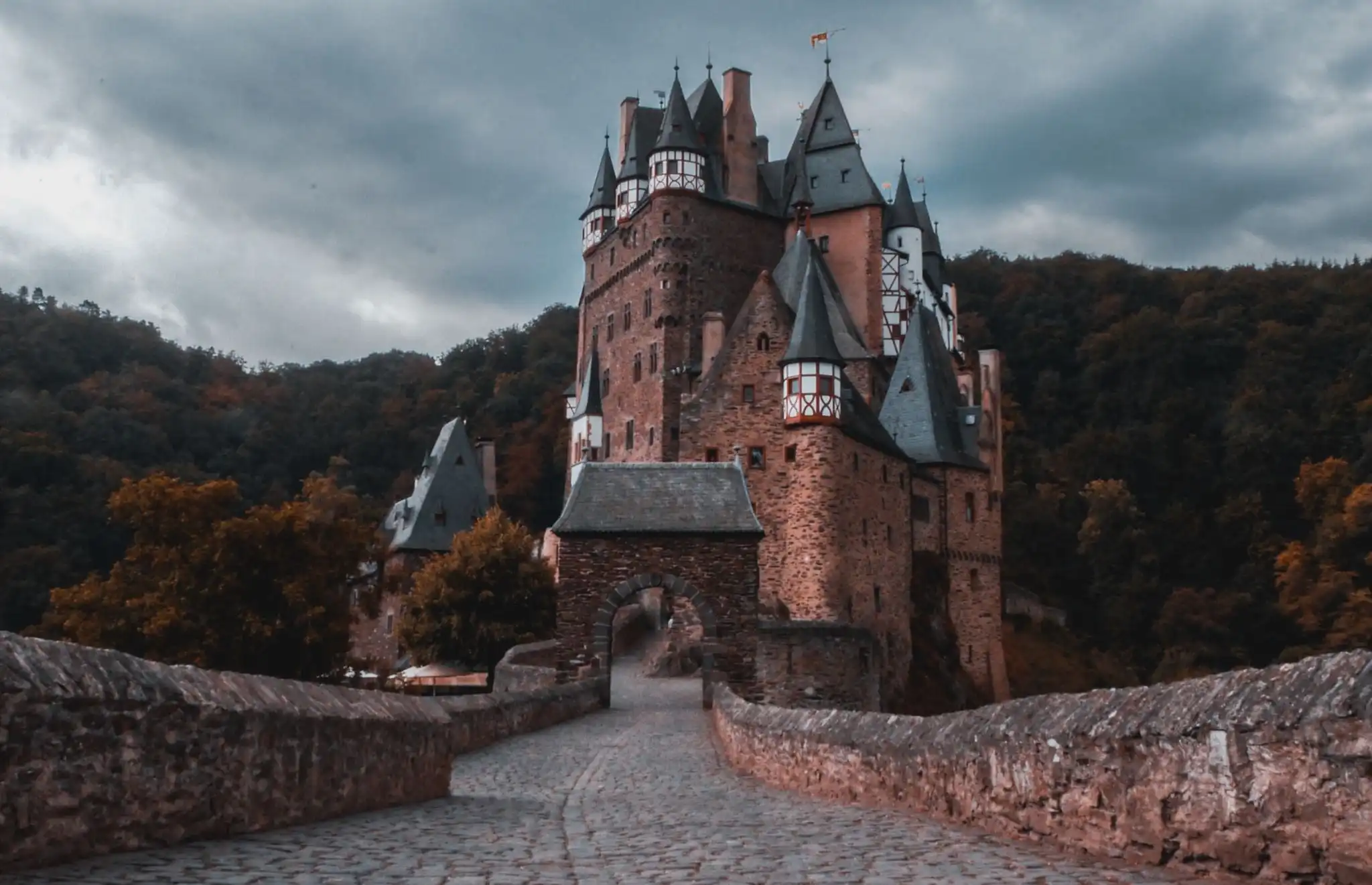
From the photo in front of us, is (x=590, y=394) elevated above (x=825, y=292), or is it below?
below

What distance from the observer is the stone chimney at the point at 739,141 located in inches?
2493

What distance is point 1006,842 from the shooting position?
712cm

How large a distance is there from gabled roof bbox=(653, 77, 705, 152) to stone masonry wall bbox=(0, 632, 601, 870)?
53.7 meters

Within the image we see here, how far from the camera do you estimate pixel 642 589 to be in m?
28.2

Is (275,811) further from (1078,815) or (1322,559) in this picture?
(1322,559)

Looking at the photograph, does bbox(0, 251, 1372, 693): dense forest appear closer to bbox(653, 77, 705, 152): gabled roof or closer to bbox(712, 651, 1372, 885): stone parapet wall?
bbox(653, 77, 705, 152): gabled roof

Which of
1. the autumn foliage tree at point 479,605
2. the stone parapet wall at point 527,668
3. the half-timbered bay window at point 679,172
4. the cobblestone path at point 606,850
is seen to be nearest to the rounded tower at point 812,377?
the autumn foliage tree at point 479,605

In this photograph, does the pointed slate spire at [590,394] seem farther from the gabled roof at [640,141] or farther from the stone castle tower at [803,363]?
the gabled roof at [640,141]

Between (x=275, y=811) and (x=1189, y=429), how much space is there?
259 ft

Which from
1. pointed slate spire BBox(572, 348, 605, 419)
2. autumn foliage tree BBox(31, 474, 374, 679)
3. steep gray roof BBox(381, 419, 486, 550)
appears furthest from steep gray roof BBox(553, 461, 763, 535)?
steep gray roof BBox(381, 419, 486, 550)

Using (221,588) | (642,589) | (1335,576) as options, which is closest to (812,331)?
(642,589)

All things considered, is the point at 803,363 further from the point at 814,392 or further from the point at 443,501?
the point at 443,501

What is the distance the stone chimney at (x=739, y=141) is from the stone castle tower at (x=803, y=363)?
10 centimetres

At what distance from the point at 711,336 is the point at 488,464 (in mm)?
25490
